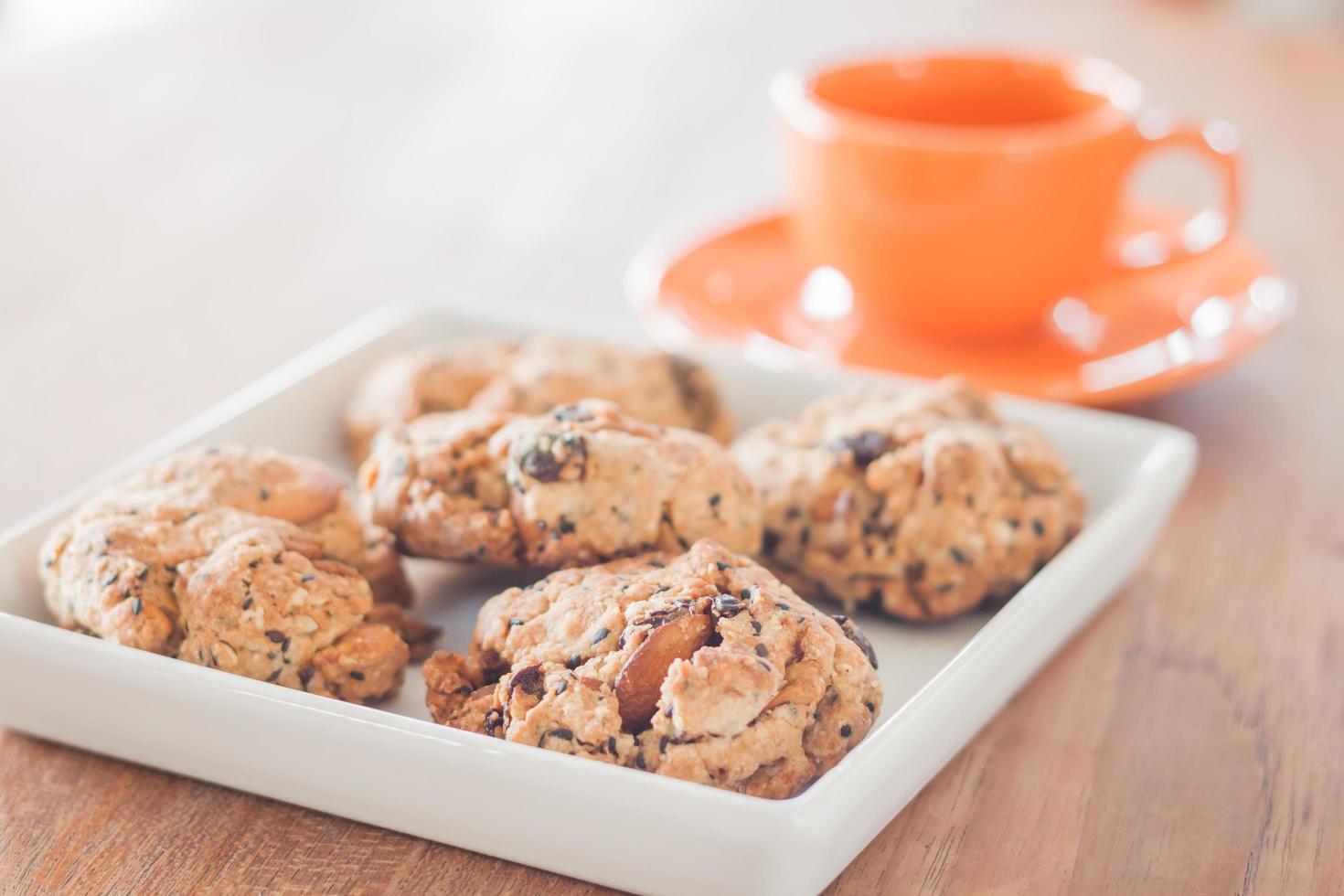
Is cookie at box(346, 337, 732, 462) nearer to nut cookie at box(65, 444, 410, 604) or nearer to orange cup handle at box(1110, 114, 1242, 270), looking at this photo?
nut cookie at box(65, 444, 410, 604)

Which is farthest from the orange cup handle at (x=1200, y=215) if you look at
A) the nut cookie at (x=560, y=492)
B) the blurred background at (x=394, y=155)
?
the nut cookie at (x=560, y=492)

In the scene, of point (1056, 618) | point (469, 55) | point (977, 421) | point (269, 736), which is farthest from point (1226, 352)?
point (469, 55)

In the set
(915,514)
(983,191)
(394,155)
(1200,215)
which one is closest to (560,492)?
(915,514)

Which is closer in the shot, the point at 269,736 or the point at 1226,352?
the point at 269,736

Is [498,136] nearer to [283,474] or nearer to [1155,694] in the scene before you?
[283,474]

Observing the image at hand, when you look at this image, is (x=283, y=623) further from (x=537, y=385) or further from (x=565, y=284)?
(x=565, y=284)

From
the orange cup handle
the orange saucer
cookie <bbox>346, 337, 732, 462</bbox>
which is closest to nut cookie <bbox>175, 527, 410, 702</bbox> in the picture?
cookie <bbox>346, 337, 732, 462</bbox>
